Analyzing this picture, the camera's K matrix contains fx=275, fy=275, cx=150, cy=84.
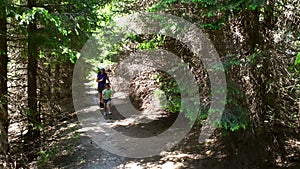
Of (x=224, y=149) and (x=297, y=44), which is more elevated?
(x=297, y=44)

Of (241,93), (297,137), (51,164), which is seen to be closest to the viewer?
(241,93)

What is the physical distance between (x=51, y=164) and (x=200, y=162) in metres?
4.02

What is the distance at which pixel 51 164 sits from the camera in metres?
7.49

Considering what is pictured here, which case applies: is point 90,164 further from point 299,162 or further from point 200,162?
point 299,162

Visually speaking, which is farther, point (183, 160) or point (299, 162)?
point (183, 160)

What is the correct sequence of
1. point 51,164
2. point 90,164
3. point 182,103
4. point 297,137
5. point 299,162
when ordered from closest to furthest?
point 182,103 < point 299,162 < point 297,137 < point 90,164 < point 51,164

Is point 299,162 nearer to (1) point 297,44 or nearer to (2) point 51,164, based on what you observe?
(1) point 297,44

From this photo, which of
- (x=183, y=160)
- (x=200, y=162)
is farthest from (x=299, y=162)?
(x=183, y=160)

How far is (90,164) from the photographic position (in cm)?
693

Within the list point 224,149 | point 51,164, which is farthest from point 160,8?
point 51,164

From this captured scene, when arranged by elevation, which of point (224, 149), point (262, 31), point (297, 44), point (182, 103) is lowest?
point (224, 149)

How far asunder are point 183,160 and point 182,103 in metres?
2.27

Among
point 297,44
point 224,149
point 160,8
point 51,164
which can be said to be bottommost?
point 51,164

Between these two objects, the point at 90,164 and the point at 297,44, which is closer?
the point at 297,44
